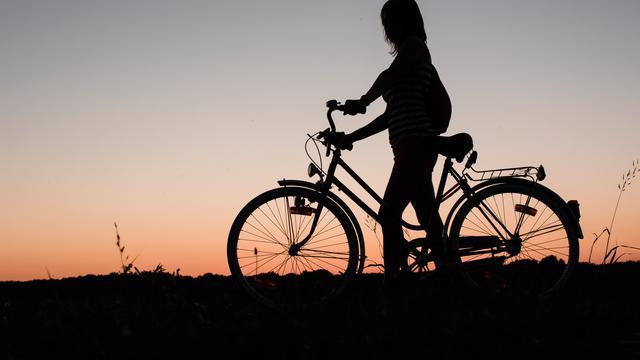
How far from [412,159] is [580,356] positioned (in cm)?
205

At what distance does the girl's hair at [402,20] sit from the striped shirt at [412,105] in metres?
0.28

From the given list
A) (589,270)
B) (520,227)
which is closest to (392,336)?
(520,227)

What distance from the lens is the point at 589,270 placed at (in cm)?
702

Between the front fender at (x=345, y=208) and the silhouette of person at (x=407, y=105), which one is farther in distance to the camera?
the front fender at (x=345, y=208)

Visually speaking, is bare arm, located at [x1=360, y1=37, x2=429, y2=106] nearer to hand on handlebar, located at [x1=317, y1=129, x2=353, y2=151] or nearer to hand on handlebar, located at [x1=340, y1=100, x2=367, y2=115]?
hand on handlebar, located at [x1=340, y1=100, x2=367, y2=115]

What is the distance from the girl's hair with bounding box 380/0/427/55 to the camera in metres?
4.73

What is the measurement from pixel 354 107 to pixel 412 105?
0.45 metres

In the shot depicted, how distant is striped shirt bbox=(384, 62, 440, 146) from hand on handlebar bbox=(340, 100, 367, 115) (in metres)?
0.23

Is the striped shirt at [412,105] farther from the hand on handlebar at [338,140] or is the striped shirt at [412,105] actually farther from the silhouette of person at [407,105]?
the hand on handlebar at [338,140]

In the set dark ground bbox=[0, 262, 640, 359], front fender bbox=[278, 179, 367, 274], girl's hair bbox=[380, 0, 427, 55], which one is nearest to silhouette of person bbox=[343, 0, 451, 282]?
girl's hair bbox=[380, 0, 427, 55]

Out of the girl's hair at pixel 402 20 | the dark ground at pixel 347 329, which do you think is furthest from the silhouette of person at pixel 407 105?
the dark ground at pixel 347 329

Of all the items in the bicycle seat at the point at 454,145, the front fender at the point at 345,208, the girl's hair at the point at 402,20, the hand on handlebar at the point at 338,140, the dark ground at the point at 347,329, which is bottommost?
the dark ground at the point at 347,329

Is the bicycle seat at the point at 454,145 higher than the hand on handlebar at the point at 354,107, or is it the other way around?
the hand on handlebar at the point at 354,107

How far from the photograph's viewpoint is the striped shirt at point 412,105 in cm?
470
